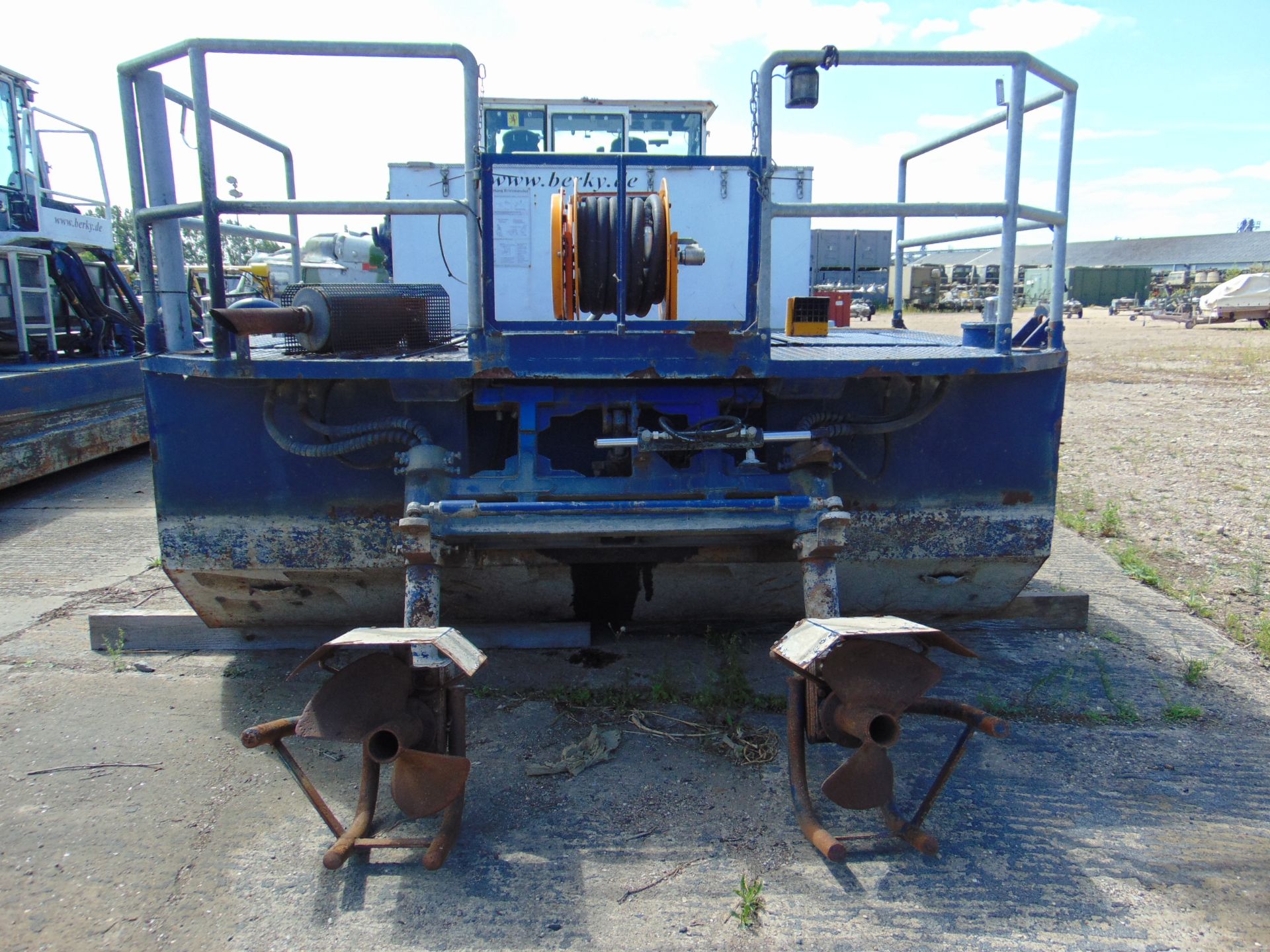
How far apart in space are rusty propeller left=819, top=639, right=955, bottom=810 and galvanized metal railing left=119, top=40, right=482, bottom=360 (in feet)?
5.31

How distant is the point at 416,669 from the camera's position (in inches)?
103

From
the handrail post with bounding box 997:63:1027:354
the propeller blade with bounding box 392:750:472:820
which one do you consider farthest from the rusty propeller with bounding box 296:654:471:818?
the handrail post with bounding box 997:63:1027:354

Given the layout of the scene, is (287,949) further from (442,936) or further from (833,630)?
(833,630)

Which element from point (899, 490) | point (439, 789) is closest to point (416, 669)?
point (439, 789)

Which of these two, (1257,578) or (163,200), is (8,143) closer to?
(163,200)

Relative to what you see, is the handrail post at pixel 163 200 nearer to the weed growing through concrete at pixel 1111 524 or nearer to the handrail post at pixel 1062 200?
the handrail post at pixel 1062 200

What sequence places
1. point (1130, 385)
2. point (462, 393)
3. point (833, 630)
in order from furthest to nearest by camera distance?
point (1130, 385) → point (462, 393) → point (833, 630)

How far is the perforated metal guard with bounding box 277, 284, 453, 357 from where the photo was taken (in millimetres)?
3561

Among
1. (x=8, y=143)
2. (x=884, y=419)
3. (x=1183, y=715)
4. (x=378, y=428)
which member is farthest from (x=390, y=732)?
(x=8, y=143)

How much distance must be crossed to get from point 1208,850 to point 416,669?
2.31m

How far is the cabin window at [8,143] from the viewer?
8.95 meters

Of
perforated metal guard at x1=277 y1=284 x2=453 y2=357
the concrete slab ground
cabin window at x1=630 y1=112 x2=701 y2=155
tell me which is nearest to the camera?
the concrete slab ground

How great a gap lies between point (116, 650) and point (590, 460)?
228cm

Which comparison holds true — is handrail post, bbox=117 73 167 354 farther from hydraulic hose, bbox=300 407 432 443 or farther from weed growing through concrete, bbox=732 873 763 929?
weed growing through concrete, bbox=732 873 763 929
